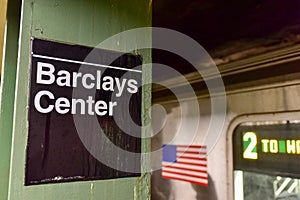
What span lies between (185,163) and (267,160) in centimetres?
109

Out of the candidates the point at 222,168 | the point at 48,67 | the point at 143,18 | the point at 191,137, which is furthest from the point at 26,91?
the point at 191,137

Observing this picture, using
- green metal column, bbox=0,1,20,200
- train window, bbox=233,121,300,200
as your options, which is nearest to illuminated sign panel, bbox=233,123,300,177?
train window, bbox=233,121,300,200

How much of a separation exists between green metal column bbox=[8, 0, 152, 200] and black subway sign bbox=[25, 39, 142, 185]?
14 mm

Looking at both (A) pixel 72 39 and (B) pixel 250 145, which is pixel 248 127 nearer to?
(B) pixel 250 145

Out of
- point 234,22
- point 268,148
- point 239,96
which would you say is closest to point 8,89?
point 234,22

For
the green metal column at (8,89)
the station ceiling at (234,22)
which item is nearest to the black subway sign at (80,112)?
the green metal column at (8,89)

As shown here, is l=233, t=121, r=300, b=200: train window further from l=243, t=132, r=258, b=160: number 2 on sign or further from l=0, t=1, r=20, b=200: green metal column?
l=0, t=1, r=20, b=200: green metal column

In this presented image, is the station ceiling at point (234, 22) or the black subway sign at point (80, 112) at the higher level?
the station ceiling at point (234, 22)

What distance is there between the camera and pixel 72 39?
66 centimetres

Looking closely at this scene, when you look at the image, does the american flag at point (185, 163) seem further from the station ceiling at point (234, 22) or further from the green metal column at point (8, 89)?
the green metal column at point (8, 89)

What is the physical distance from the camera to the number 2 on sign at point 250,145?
7.12 ft

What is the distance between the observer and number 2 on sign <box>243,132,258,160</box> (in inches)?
85.5

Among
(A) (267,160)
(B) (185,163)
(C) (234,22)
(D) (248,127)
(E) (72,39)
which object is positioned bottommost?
(B) (185,163)

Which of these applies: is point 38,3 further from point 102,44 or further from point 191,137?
point 191,137
